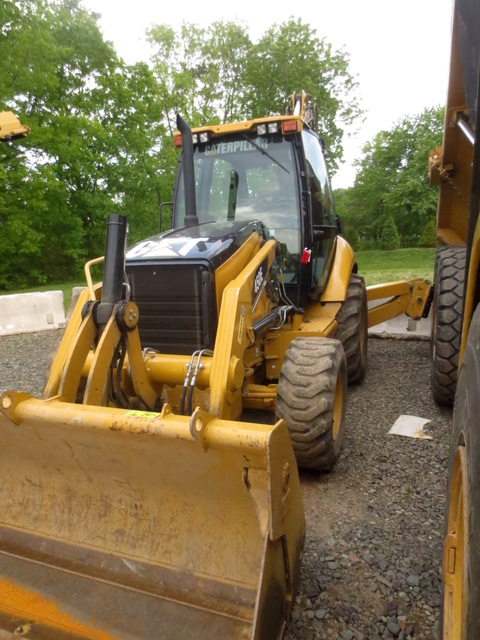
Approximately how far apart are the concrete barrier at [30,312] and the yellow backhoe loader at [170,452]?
6009 millimetres

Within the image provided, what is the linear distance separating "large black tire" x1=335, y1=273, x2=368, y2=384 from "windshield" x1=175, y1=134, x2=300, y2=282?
35.8 inches

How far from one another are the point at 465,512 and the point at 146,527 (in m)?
1.49

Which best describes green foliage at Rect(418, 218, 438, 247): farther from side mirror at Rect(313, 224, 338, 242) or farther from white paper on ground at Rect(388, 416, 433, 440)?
white paper on ground at Rect(388, 416, 433, 440)

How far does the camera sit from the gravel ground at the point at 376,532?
A: 2205mm

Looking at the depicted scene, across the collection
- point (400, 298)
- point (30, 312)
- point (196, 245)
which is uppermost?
point (196, 245)

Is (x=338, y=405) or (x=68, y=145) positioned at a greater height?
(x=68, y=145)

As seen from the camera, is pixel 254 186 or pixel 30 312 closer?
pixel 254 186

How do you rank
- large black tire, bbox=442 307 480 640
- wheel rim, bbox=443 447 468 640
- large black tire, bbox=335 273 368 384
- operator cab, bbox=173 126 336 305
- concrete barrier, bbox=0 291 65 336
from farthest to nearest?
concrete barrier, bbox=0 291 65 336 → large black tire, bbox=335 273 368 384 → operator cab, bbox=173 126 336 305 → wheel rim, bbox=443 447 468 640 → large black tire, bbox=442 307 480 640

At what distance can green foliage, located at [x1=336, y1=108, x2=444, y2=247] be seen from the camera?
30.7 m

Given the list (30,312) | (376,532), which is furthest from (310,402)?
(30,312)

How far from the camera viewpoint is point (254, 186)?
4.46 meters

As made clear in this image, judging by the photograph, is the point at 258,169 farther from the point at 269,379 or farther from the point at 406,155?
the point at 406,155

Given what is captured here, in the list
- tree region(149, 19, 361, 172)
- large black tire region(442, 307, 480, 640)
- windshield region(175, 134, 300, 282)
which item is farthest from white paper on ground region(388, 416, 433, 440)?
tree region(149, 19, 361, 172)

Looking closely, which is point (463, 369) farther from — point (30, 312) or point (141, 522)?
point (30, 312)
